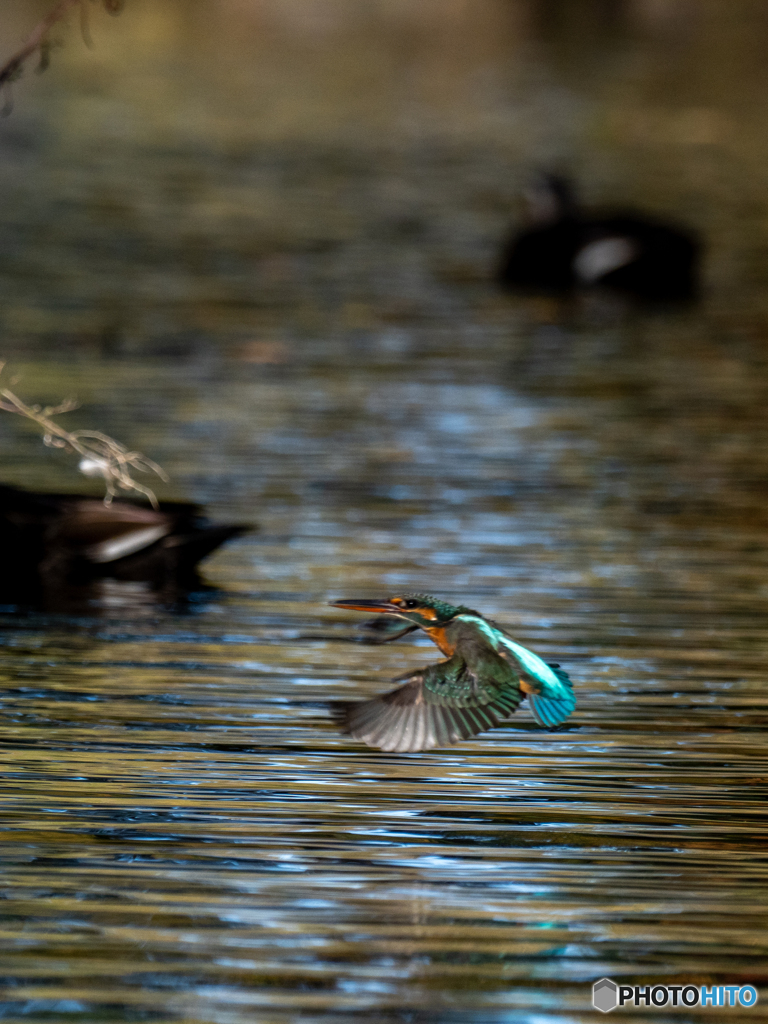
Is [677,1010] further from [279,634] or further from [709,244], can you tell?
[709,244]

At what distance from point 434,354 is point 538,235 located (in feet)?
13.4

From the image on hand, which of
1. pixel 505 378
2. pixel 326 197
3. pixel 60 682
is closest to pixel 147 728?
pixel 60 682

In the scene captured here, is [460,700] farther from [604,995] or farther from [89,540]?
[89,540]

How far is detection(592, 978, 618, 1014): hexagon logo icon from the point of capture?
4.09m

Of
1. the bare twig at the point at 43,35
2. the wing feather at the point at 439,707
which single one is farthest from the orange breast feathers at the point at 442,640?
the bare twig at the point at 43,35

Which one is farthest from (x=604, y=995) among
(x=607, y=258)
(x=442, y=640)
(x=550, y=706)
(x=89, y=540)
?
(x=607, y=258)

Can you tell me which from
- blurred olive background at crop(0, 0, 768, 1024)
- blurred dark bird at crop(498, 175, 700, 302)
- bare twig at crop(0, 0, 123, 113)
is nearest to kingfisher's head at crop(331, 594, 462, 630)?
blurred olive background at crop(0, 0, 768, 1024)

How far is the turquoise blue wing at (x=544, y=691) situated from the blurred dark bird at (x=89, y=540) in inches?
124

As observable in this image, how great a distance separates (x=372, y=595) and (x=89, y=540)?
1047mm

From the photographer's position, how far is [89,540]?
25.8 ft

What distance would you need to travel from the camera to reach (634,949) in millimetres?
4359

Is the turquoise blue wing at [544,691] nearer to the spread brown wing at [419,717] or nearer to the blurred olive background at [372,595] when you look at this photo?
the spread brown wing at [419,717]

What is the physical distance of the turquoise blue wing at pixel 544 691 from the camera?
4805 mm

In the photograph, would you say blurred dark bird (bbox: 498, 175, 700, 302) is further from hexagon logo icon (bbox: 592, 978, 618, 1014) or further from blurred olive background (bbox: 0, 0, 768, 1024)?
hexagon logo icon (bbox: 592, 978, 618, 1014)
